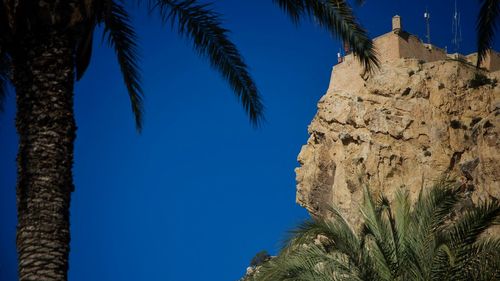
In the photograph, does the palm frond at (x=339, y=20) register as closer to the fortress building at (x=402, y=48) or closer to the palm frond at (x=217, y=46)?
the palm frond at (x=217, y=46)

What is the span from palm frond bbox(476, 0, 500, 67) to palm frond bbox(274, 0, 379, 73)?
1319 millimetres

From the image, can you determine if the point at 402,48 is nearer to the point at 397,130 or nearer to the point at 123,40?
the point at 397,130

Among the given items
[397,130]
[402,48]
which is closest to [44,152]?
[397,130]

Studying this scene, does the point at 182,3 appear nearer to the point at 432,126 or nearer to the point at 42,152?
the point at 42,152

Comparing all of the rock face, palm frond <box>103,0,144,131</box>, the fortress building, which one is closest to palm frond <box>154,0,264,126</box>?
palm frond <box>103,0,144,131</box>

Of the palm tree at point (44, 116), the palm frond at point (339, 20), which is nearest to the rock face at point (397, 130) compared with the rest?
the palm frond at point (339, 20)

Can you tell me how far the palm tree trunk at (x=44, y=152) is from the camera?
514cm

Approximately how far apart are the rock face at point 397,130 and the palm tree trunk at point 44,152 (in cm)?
2260

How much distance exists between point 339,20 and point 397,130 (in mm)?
22595

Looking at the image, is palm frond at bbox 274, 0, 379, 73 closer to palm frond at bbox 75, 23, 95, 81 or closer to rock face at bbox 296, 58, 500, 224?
palm frond at bbox 75, 23, 95, 81

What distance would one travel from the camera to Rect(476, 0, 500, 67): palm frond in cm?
706

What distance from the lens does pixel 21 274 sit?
16.8ft

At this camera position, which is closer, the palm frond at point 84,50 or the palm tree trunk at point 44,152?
the palm tree trunk at point 44,152

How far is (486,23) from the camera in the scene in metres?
7.17
